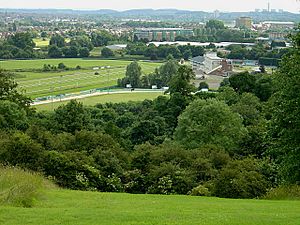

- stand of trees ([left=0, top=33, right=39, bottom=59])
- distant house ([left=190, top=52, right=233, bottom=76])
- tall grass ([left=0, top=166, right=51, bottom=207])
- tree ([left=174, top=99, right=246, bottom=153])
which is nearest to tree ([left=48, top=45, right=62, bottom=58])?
stand of trees ([left=0, top=33, right=39, bottom=59])

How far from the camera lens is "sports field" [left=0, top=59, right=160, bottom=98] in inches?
2443

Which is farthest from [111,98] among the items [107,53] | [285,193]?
[107,53]

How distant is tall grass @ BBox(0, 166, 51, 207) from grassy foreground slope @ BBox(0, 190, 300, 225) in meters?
0.32

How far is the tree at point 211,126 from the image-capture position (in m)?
28.0

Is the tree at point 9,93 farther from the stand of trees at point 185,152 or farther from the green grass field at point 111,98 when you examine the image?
the green grass field at point 111,98

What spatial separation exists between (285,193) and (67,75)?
2315 inches

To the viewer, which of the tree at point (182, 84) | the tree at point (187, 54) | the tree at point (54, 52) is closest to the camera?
the tree at point (182, 84)

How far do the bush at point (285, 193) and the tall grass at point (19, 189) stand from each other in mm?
7252

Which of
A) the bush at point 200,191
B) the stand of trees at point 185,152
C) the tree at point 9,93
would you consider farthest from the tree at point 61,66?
the bush at point 200,191

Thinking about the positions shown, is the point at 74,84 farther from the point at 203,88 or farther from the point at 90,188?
the point at 90,188

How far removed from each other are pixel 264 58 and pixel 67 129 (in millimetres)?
58888

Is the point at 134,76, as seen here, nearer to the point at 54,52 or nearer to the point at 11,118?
the point at 54,52

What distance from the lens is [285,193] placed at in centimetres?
1728

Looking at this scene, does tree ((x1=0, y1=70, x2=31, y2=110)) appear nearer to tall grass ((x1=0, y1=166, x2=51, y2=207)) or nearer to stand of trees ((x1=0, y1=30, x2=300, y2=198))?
stand of trees ((x1=0, y1=30, x2=300, y2=198))
